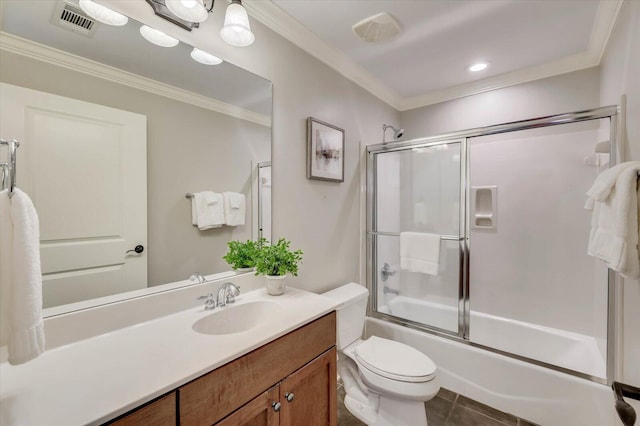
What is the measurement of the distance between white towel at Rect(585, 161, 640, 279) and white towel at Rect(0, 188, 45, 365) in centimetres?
190

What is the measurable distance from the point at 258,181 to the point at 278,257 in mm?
464

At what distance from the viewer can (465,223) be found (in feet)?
6.31

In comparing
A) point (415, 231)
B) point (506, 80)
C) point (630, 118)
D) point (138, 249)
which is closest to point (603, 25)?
point (506, 80)

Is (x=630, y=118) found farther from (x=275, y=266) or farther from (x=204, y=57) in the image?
(x=204, y=57)

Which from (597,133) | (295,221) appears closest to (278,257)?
(295,221)

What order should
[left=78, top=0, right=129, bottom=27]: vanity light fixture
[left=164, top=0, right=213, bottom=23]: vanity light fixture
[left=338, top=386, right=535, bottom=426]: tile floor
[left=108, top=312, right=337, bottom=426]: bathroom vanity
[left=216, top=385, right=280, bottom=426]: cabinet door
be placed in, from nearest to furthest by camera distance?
[left=108, top=312, right=337, bottom=426]: bathroom vanity → [left=216, top=385, right=280, bottom=426]: cabinet door → [left=78, top=0, right=129, bottom=27]: vanity light fixture → [left=164, top=0, right=213, bottom=23]: vanity light fixture → [left=338, top=386, right=535, bottom=426]: tile floor

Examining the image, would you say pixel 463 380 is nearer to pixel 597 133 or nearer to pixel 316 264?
pixel 316 264

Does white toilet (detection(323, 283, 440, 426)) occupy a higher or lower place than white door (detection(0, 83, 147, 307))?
lower

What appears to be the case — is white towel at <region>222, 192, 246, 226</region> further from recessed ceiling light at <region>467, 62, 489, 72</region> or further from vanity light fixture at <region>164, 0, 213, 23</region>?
recessed ceiling light at <region>467, 62, 489, 72</region>

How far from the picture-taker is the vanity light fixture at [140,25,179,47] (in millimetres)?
1133

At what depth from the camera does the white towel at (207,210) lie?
1.31 m

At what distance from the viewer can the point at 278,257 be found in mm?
1422

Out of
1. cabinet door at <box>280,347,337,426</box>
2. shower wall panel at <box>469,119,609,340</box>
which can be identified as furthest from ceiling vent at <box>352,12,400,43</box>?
cabinet door at <box>280,347,337,426</box>

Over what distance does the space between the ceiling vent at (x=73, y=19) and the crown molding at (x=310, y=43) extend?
764 millimetres
